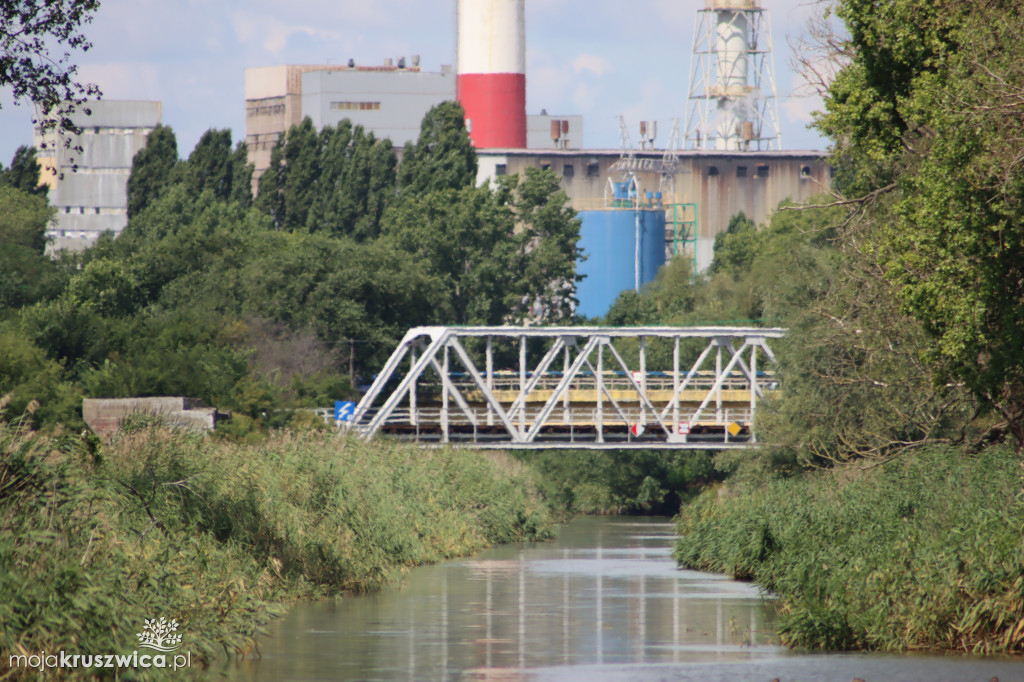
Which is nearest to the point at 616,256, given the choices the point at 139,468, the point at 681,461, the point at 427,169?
the point at 427,169

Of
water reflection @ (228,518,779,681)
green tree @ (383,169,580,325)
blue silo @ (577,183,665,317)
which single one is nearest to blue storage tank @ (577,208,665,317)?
blue silo @ (577,183,665,317)

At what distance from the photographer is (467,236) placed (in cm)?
9369

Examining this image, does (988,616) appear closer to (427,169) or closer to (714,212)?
(427,169)

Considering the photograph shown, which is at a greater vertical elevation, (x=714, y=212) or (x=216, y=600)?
(x=714, y=212)

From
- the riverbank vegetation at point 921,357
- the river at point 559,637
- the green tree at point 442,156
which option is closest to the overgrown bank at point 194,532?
the river at point 559,637

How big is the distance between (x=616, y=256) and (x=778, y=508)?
87908 mm

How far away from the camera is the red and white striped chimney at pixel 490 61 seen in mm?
121062

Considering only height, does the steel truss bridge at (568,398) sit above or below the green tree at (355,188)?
below

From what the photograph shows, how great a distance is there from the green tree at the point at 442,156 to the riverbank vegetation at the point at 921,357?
5973cm

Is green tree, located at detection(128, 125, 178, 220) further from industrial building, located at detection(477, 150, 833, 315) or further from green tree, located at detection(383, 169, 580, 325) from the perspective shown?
industrial building, located at detection(477, 150, 833, 315)

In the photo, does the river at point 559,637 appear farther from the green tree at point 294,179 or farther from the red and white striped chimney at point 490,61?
the red and white striped chimney at point 490,61

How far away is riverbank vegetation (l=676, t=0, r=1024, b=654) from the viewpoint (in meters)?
22.7

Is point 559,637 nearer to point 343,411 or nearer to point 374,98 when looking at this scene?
point 343,411

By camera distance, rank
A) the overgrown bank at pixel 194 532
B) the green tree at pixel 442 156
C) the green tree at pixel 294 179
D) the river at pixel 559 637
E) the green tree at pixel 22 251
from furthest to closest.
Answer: the green tree at pixel 294 179
the green tree at pixel 442 156
the green tree at pixel 22 251
the river at pixel 559 637
the overgrown bank at pixel 194 532
